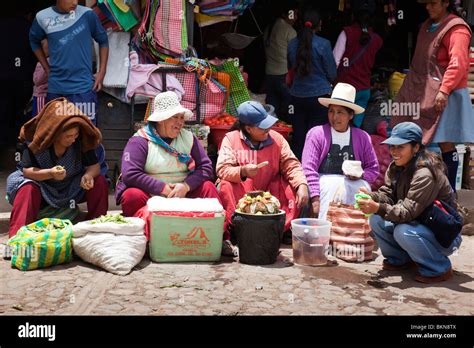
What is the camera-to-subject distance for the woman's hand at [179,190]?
5695mm

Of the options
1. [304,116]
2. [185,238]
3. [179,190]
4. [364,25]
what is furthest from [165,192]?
[364,25]

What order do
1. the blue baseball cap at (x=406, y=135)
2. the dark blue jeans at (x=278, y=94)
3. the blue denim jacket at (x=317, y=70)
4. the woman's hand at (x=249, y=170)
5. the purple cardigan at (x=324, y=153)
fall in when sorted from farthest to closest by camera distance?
the dark blue jeans at (x=278, y=94) < the blue denim jacket at (x=317, y=70) < the purple cardigan at (x=324, y=153) < the woman's hand at (x=249, y=170) < the blue baseball cap at (x=406, y=135)

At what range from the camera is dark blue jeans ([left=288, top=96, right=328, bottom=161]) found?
7.67 meters

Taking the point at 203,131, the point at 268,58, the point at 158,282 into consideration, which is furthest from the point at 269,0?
the point at 158,282

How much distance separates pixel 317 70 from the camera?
25.0 ft

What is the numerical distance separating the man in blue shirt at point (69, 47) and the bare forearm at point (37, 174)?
1517mm

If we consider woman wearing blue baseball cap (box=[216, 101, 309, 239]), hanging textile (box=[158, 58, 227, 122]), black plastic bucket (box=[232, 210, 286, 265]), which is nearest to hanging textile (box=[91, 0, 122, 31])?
hanging textile (box=[158, 58, 227, 122])

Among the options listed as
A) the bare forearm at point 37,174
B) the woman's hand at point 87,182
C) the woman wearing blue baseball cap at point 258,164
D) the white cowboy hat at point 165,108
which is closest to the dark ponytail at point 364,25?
the woman wearing blue baseball cap at point 258,164

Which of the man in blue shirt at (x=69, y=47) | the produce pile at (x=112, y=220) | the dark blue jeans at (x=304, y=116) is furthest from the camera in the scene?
the dark blue jeans at (x=304, y=116)

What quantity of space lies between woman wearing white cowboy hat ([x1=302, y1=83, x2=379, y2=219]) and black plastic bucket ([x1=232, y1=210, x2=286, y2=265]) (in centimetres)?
72

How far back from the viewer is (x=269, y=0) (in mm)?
9750

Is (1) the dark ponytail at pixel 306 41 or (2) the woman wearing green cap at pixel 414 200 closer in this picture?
(2) the woman wearing green cap at pixel 414 200

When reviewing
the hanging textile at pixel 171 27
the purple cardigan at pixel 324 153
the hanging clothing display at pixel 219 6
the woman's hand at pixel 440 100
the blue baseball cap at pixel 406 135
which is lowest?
the purple cardigan at pixel 324 153

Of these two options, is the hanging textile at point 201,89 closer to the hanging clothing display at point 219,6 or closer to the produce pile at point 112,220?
the hanging clothing display at point 219,6
